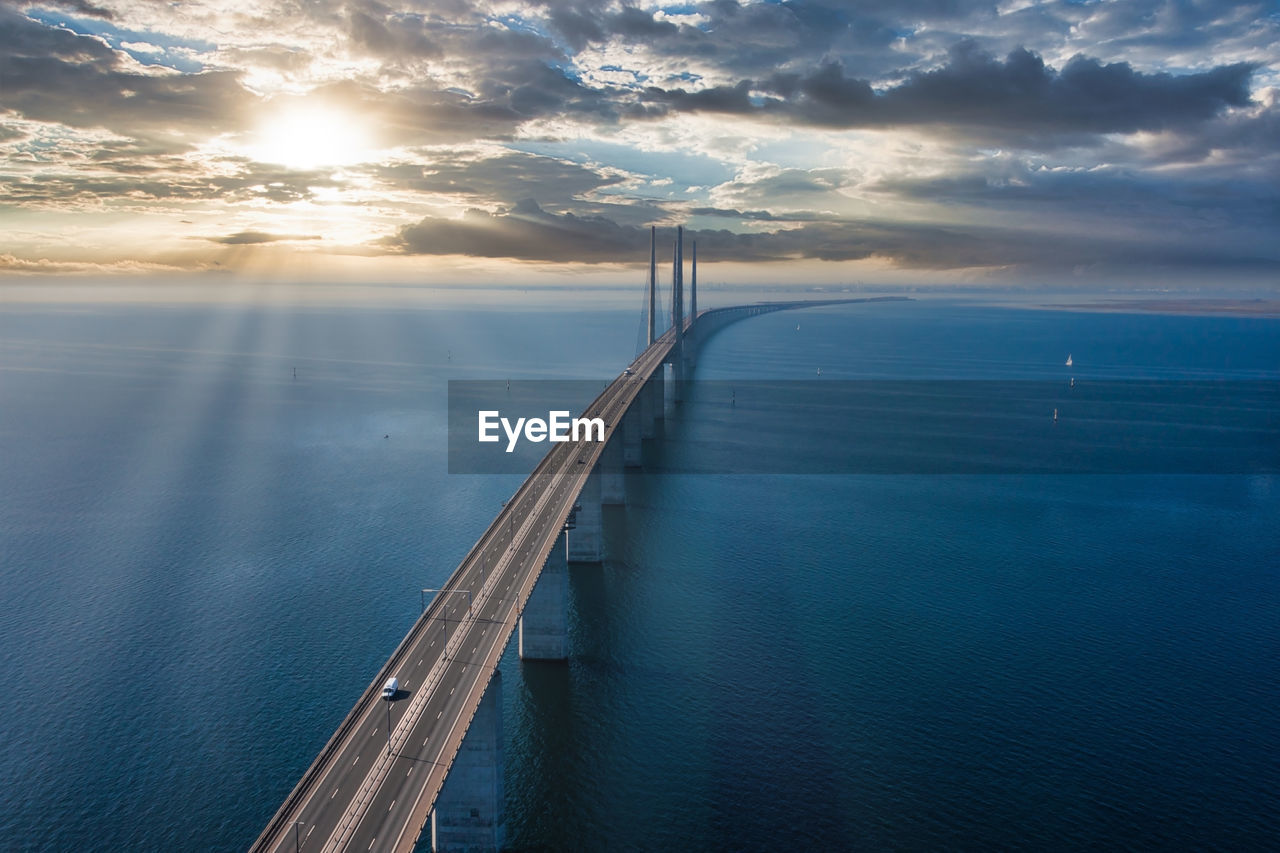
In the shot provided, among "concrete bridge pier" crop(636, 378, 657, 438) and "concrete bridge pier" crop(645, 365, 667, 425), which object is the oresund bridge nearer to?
"concrete bridge pier" crop(636, 378, 657, 438)

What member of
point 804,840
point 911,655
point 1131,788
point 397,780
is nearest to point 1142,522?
point 911,655

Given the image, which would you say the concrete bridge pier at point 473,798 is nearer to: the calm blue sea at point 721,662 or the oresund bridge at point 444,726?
the oresund bridge at point 444,726

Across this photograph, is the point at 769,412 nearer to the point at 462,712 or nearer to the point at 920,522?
the point at 920,522

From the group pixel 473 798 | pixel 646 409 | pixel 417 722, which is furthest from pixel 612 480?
pixel 417 722

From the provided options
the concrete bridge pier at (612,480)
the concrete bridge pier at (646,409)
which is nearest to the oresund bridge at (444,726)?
the concrete bridge pier at (612,480)

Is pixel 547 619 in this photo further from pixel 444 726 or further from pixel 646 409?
pixel 646 409

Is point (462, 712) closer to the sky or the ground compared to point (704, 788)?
closer to the sky
